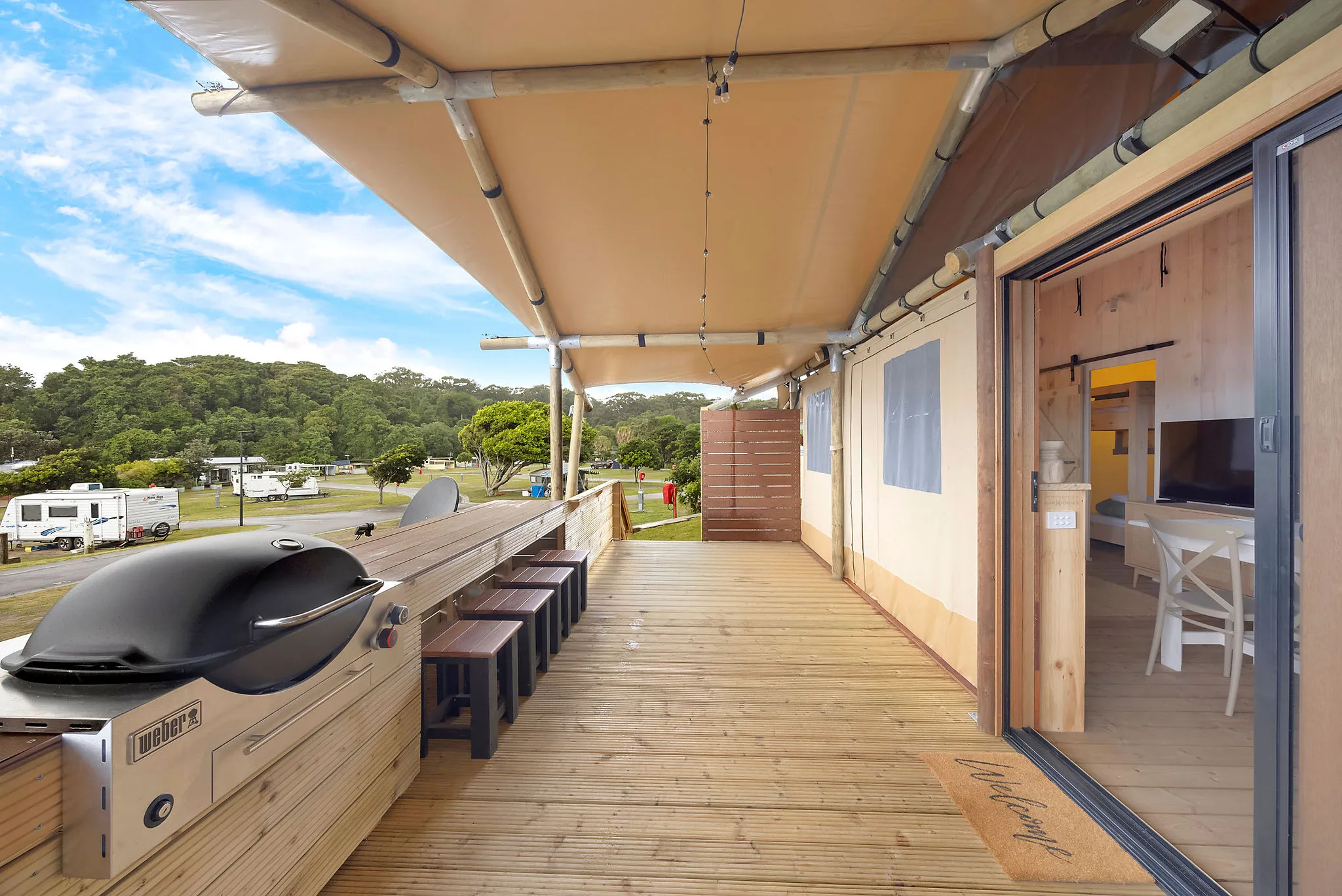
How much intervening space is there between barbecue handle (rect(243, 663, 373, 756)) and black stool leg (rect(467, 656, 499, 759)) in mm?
602

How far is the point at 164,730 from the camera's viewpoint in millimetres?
994

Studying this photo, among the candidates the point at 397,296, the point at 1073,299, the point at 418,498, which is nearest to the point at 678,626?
the point at 418,498

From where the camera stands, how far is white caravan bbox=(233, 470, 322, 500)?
5.99 feet

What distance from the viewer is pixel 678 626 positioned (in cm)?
393

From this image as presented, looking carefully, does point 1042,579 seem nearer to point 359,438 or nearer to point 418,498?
point 359,438

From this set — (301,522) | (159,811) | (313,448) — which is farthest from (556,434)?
(159,811)

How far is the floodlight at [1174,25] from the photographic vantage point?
1582mm

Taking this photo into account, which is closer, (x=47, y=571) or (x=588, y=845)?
(x=47, y=571)

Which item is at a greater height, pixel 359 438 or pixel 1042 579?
pixel 359 438

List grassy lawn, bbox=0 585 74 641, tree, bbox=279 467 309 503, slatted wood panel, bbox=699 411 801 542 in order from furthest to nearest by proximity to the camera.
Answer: slatted wood panel, bbox=699 411 801 542
tree, bbox=279 467 309 503
grassy lawn, bbox=0 585 74 641

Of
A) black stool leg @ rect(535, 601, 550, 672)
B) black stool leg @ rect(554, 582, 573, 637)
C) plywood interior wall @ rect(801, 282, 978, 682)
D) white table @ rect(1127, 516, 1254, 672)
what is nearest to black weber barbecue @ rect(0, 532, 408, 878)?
black stool leg @ rect(535, 601, 550, 672)

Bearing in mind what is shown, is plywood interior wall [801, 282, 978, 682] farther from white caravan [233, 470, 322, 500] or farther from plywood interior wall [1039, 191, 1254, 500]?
white caravan [233, 470, 322, 500]

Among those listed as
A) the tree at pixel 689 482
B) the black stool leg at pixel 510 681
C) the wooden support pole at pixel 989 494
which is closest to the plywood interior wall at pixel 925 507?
the wooden support pole at pixel 989 494

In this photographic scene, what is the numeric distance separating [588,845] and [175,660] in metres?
1.38
